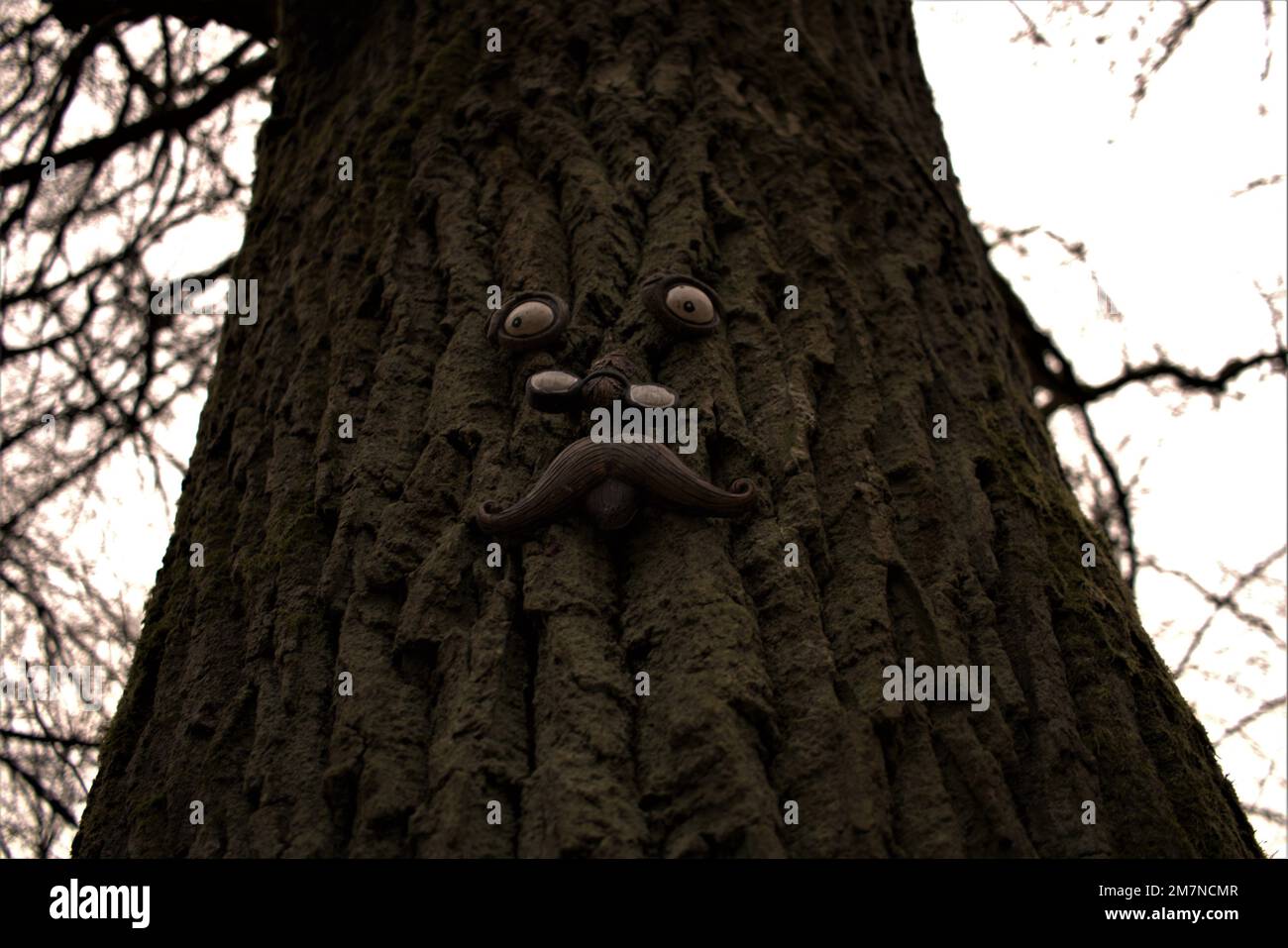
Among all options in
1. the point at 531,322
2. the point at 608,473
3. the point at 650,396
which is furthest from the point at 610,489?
the point at 531,322

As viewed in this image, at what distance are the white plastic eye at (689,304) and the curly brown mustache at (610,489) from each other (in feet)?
1.21

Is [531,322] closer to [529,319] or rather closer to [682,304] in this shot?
[529,319]

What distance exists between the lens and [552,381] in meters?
1.95

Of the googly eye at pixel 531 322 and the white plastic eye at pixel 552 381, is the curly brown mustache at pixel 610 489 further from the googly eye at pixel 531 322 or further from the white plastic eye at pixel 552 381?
the googly eye at pixel 531 322

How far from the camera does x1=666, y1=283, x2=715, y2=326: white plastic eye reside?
6.99ft

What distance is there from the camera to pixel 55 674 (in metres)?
4.36

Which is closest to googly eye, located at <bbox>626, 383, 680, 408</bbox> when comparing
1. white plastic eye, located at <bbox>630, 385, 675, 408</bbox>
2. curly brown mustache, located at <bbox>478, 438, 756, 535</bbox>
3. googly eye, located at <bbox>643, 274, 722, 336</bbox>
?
white plastic eye, located at <bbox>630, 385, 675, 408</bbox>

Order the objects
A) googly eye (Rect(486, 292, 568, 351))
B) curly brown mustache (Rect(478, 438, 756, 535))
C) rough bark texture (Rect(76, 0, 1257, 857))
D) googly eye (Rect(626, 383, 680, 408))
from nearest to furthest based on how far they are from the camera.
Result: rough bark texture (Rect(76, 0, 1257, 857)) < curly brown mustache (Rect(478, 438, 756, 535)) < googly eye (Rect(626, 383, 680, 408)) < googly eye (Rect(486, 292, 568, 351))

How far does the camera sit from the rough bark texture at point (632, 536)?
65.9 inches

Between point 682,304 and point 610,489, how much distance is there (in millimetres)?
476

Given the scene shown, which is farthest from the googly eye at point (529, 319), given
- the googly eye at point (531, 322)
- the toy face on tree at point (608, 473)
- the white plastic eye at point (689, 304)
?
the white plastic eye at point (689, 304)

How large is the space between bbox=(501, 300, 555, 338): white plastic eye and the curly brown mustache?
34 centimetres

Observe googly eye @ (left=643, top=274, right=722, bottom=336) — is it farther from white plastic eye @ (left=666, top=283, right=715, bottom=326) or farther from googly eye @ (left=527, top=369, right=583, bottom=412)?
googly eye @ (left=527, top=369, right=583, bottom=412)

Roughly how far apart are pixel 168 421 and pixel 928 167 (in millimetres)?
3741
